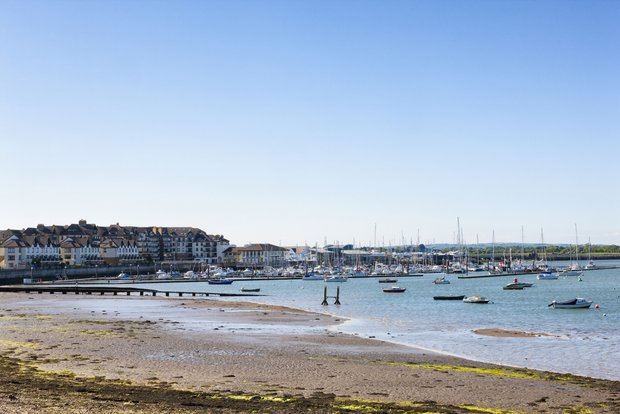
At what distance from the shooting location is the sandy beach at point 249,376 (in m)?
24.0

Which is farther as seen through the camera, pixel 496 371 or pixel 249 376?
pixel 496 371

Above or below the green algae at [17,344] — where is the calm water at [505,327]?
below

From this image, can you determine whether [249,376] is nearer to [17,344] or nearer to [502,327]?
[17,344]

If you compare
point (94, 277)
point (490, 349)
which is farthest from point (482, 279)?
point (490, 349)

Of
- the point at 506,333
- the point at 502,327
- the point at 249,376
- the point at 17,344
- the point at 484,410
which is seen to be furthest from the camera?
the point at 502,327

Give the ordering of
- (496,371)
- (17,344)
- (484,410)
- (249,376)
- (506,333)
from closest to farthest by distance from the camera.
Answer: (484,410) → (249,376) → (496,371) → (17,344) → (506,333)

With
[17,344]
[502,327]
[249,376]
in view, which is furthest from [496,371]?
[502,327]

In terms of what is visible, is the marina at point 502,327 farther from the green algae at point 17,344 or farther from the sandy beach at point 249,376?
the green algae at point 17,344

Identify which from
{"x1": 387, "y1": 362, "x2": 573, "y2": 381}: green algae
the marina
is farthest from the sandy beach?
the marina

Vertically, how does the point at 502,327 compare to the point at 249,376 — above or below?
below

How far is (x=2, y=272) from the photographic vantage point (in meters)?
159

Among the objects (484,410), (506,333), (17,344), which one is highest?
(17,344)

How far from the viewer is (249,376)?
3145cm

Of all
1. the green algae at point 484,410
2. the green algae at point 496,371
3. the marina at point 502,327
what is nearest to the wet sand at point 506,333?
the marina at point 502,327
